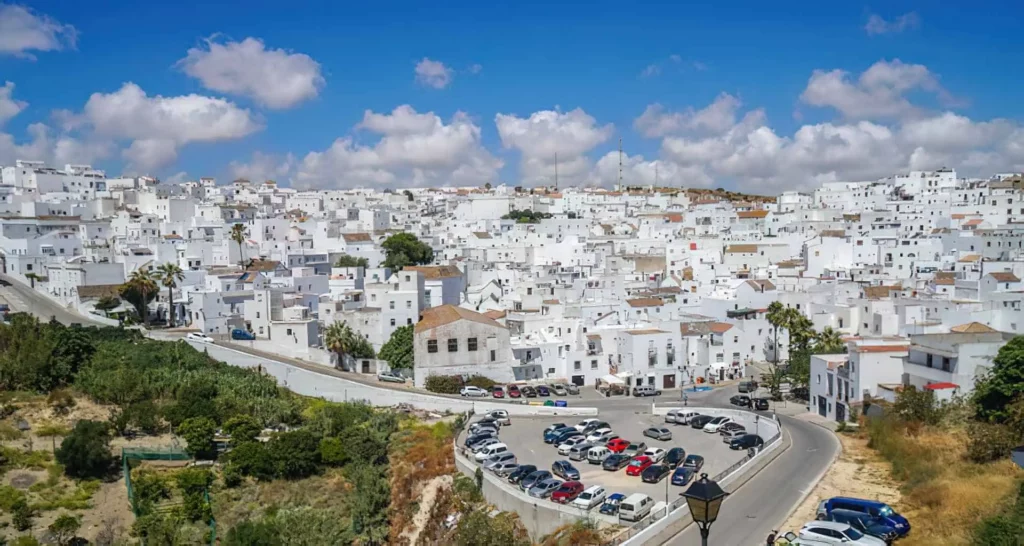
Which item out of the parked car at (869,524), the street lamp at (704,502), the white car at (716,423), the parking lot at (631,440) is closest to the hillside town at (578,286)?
the white car at (716,423)

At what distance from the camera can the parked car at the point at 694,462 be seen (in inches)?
843

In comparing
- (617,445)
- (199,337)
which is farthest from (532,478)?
(199,337)

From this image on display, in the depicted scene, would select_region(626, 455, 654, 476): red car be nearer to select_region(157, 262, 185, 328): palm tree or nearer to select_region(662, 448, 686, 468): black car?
select_region(662, 448, 686, 468): black car

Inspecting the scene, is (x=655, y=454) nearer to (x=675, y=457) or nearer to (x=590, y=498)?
(x=675, y=457)

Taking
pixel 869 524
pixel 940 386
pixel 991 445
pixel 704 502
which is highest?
pixel 704 502

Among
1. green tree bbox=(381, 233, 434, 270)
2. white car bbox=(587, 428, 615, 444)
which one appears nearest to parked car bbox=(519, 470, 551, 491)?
white car bbox=(587, 428, 615, 444)

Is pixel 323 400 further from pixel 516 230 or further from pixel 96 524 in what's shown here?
pixel 516 230

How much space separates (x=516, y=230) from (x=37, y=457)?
54.0m

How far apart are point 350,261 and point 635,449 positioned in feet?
118

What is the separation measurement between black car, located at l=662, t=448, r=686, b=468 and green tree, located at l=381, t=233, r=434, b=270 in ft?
124

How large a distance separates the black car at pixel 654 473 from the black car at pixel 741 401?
39.6ft

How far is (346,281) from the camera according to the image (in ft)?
147

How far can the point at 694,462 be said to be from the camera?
2189 cm

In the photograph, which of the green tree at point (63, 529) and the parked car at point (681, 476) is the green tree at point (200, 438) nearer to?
the green tree at point (63, 529)
